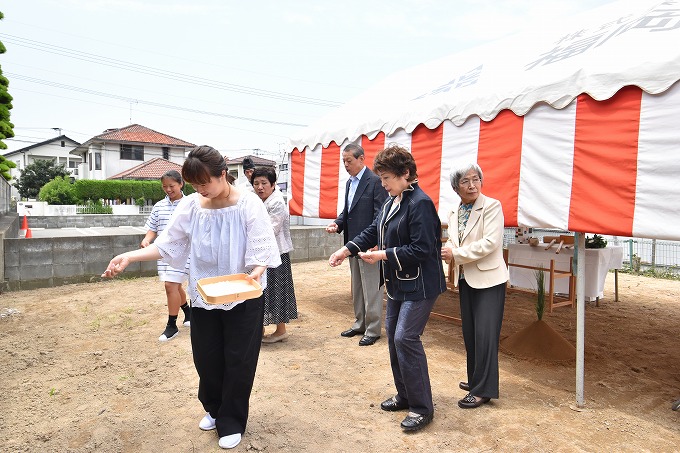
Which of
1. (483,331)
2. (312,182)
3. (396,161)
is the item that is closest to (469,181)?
(396,161)

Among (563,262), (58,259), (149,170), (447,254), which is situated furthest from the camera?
(149,170)

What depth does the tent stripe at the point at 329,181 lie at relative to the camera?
5.29m

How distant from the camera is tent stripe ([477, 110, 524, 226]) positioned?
329cm

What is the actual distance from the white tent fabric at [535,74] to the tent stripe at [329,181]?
13 centimetres

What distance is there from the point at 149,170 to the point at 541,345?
34330 mm

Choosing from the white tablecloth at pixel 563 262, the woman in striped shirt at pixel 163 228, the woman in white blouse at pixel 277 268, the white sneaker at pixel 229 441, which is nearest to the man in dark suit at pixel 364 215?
the woman in white blouse at pixel 277 268

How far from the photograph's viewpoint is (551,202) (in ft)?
10.00

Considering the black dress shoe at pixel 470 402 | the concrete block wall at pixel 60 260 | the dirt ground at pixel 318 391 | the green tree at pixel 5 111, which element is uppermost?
the green tree at pixel 5 111

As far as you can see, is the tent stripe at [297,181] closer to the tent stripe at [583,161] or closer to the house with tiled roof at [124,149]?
the tent stripe at [583,161]

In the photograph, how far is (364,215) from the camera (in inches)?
168

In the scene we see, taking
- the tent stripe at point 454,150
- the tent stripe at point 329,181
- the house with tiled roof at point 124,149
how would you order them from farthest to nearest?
the house with tiled roof at point 124,149
the tent stripe at point 329,181
the tent stripe at point 454,150

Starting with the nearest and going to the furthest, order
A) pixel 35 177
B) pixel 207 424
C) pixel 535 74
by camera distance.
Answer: pixel 207 424, pixel 535 74, pixel 35 177

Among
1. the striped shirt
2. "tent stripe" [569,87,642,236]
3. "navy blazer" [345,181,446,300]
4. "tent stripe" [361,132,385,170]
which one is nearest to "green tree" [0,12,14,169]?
the striped shirt

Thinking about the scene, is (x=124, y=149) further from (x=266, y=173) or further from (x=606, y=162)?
(x=606, y=162)
